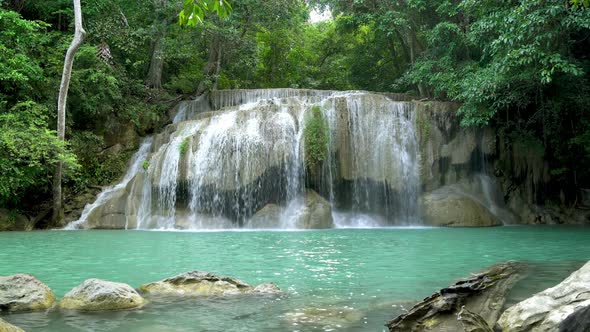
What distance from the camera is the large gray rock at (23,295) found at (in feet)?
15.5

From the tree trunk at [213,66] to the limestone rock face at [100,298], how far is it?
1693cm

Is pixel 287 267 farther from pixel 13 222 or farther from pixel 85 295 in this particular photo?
pixel 13 222

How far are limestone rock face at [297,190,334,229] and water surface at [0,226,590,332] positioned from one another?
2.02 m

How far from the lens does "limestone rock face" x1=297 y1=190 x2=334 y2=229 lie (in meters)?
15.0

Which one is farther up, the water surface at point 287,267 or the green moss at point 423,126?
the green moss at point 423,126

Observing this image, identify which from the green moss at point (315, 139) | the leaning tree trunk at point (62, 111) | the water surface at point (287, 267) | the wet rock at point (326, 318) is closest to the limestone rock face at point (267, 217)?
the green moss at point (315, 139)

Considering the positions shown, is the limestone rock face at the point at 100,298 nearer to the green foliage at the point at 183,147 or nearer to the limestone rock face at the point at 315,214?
the limestone rock face at the point at 315,214

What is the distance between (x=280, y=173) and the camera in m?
15.9

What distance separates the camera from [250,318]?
4.44m

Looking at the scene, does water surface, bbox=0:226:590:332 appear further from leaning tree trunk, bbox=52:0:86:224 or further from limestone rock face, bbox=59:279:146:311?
leaning tree trunk, bbox=52:0:86:224

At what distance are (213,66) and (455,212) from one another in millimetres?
13119

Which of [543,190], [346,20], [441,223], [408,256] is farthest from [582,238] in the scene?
[346,20]

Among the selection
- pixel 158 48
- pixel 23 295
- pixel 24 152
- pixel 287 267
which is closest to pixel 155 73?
pixel 158 48

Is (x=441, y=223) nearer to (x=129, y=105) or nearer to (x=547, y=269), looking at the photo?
(x=547, y=269)
